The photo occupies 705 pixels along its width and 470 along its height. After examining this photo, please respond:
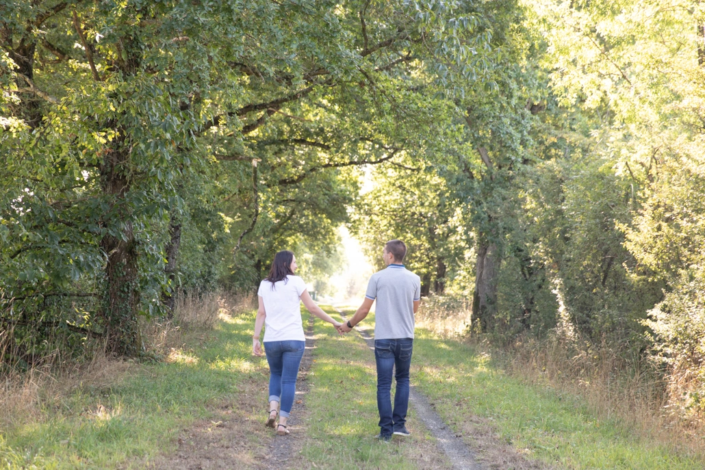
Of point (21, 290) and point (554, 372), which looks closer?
point (21, 290)

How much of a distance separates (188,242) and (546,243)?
32.6ft

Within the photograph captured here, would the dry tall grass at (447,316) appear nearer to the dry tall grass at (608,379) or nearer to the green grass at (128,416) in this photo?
the dry tall grass at (608,379)

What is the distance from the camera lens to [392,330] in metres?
7.06

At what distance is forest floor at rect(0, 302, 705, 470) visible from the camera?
5910mm

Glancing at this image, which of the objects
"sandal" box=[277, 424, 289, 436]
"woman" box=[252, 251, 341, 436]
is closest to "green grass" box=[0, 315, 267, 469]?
"sandal" box=[277, 424, 289, 436]

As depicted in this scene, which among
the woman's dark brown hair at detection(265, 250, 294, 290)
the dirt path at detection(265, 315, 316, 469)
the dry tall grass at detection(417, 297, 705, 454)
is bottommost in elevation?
the dirt path at detection(265, 315, 316, 469)

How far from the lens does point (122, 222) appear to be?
29.8ft

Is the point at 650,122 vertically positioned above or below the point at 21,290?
above

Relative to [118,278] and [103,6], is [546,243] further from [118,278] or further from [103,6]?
[103,6]

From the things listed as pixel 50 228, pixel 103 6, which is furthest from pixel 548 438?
pixel 103 6

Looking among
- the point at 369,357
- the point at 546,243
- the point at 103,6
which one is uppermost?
the point at 103,6

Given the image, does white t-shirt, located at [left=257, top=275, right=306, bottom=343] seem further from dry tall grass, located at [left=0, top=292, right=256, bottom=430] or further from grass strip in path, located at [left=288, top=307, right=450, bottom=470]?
dry tall grass, located at [left=0, top=292, right=256, bottom=430]

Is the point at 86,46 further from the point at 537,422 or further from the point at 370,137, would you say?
the point at 537,422

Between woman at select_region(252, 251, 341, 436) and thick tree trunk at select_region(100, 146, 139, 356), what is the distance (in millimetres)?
4287
